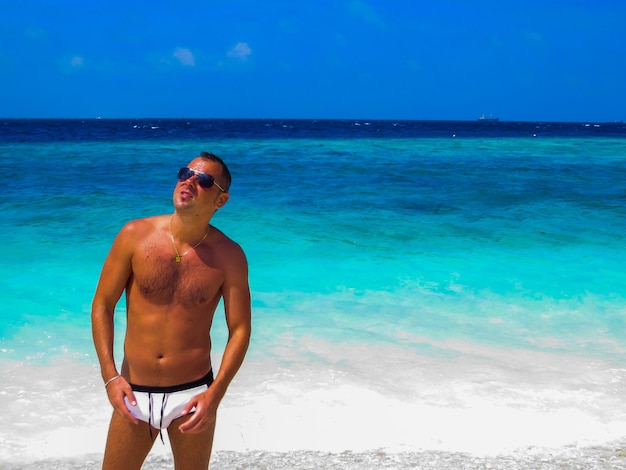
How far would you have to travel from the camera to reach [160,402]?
2201 mm

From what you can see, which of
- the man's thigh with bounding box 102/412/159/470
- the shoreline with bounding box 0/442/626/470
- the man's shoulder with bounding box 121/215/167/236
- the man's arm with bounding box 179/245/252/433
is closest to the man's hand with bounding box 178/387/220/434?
the man's arm with bounding box 179/245/252/433

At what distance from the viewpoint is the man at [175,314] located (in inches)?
86.0

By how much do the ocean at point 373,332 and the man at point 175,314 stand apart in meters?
1.16

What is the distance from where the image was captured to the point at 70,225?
35.5 feet

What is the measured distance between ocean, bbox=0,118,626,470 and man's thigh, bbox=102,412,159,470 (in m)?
1.10

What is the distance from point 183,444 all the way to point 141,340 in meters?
0.38

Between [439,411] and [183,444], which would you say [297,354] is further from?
[183,444]

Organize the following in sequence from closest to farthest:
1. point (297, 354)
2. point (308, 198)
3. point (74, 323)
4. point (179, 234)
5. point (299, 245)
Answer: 1. point (179, 234)
2. point (297, 354)
3. point (74, 323)
4. point (299, 245)
5. point (308, 198)

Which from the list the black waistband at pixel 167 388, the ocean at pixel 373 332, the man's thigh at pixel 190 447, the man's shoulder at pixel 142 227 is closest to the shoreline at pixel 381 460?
the ocean at pixel 373 332

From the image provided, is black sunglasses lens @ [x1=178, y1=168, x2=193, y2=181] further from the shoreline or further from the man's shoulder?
the shoreline

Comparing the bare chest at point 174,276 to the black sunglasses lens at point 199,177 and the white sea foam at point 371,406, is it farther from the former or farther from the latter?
the white sea foam at point 371,406

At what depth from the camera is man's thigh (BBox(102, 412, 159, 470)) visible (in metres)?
2.20

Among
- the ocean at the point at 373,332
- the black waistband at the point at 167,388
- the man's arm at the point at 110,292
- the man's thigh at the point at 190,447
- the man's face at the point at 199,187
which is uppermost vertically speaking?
the man's face at the point at 199,187

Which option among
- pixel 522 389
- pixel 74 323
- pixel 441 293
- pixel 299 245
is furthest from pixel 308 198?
pixel 522 389
